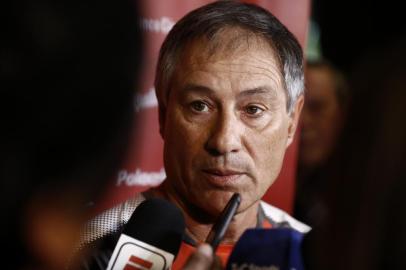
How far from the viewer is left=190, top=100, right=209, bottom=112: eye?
5.60 feet

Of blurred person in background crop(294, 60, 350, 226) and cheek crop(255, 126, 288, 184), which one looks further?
blurred person in background crop(294, 60, 350, 226)

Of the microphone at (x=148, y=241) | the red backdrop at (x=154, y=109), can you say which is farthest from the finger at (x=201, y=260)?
the red backdrop at (x=154, y=109)

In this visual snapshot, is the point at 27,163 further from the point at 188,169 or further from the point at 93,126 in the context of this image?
the point at 188,169

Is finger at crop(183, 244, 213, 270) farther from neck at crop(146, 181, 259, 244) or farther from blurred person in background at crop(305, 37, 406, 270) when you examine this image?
neck at crop(146, 181, 259, 244)

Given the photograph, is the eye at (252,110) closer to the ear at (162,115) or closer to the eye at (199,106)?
the eye at (199,106)

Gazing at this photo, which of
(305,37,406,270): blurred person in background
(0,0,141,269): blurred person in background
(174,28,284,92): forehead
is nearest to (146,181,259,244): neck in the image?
(174,28,284,92): forehead

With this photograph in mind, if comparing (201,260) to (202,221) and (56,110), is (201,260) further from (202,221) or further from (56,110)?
(202,221)

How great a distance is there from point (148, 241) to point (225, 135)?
44 cm

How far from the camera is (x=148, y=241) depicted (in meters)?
1.31

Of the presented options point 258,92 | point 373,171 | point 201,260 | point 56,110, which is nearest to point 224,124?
point 258,92

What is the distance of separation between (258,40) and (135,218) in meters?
0.64

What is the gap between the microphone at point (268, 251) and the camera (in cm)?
120

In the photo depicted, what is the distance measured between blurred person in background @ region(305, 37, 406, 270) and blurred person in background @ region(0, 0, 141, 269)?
0.28 m

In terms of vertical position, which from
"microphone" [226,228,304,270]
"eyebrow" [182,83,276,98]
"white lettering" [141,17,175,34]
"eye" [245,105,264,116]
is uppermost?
"white lettering" [141,17,175,34]
